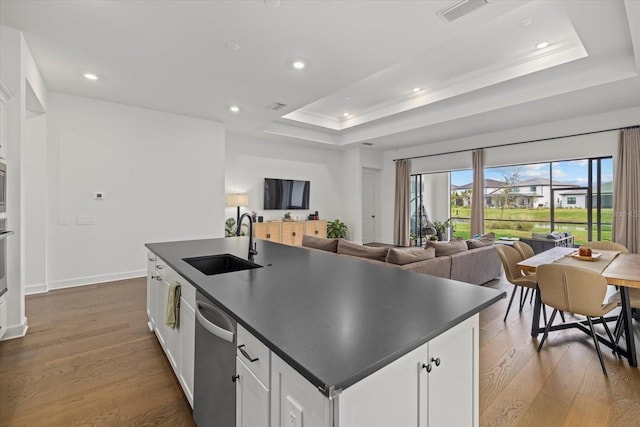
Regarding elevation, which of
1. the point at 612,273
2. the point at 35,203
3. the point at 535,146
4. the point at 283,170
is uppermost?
the point at 535,146

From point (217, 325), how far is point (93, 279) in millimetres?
4456

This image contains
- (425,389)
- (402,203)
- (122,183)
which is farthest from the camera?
(402,203)

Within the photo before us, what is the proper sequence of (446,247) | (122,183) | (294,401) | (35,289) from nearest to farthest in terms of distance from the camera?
(294,401) → (446,247) → (35,289) → (122,183)

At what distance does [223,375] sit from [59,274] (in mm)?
4554

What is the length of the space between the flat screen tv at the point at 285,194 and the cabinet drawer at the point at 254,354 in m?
6.17

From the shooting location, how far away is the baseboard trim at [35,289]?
4.04 metres

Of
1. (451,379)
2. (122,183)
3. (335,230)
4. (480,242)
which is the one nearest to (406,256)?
(480,242)

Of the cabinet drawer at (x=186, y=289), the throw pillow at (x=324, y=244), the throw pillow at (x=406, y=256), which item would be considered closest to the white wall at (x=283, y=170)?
the throw pillow at (x=324, y=244)

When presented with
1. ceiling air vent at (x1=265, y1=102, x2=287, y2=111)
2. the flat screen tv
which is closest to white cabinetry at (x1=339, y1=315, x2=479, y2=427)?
ceiling air vent at (x1=265, y1=102, x2=287, y2=111)

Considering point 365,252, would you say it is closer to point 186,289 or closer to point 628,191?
point 186,289

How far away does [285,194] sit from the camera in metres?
7.48

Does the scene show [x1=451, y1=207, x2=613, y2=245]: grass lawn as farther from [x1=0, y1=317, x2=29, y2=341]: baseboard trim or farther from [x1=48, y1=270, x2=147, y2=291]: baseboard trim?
[x1=0, y1=317, x2=29, y2=341]: baseboard trim

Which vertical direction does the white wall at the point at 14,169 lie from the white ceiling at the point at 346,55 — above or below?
below

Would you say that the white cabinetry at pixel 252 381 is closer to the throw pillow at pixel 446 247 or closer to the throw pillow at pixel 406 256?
the throw pillow at pixel 406 256
